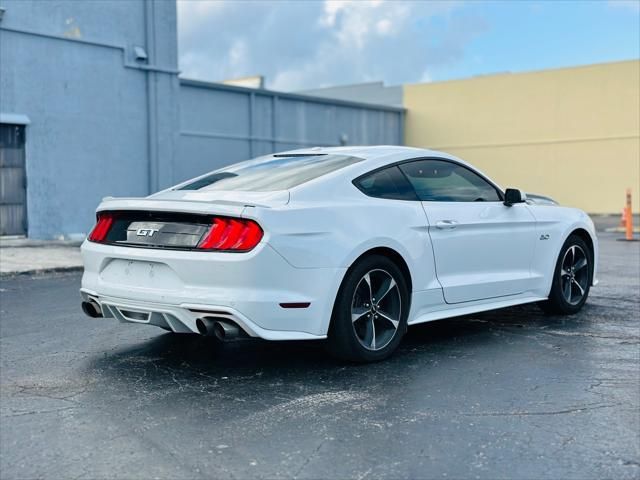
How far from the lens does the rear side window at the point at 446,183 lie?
19.8 ft

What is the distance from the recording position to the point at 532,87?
30.3 metres

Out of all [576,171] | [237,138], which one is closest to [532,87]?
[576,171]

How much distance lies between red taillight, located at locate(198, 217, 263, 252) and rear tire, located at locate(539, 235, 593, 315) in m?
3.45

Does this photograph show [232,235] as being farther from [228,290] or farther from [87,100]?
[87,100]

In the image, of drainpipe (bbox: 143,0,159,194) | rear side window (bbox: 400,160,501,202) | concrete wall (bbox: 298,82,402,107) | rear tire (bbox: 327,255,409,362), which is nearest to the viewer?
rear tire (bbox: 327,255,409,362)

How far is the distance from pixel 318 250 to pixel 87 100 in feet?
46.2

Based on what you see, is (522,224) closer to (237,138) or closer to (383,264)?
(383,264)

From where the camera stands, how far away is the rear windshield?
557 cm

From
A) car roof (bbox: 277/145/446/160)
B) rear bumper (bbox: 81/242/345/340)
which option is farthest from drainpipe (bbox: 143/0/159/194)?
rear bumper (bbox: 81/242/345/340)

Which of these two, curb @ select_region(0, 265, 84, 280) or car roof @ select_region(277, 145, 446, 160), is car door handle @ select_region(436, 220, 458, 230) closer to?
car roof @ select_region(277, 145, 446, 160)

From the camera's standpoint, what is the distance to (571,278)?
7.43 meters

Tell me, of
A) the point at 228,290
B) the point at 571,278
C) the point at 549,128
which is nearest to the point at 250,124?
the point at 549,128

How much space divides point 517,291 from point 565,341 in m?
0.65

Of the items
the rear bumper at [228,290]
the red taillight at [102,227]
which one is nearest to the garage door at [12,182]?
the red taillight at [102,227]
